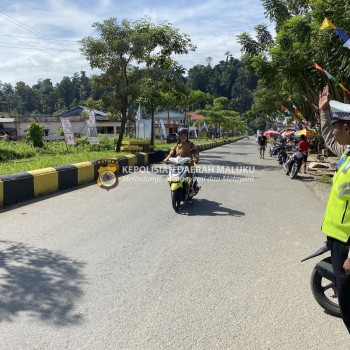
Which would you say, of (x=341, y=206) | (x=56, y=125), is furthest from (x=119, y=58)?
(x=56, y=125)

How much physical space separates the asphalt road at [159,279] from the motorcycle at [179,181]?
28 centimetres

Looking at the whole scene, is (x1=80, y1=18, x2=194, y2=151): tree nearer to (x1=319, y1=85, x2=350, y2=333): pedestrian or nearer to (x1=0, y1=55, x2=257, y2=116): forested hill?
(x1=319, y1=85, x2=350, y2=333): pedestrian

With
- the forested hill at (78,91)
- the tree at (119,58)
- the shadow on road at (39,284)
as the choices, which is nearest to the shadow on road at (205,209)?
the shadow on road at (39,284)

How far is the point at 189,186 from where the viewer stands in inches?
324

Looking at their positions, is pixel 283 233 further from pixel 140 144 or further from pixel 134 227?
pixel 140 144

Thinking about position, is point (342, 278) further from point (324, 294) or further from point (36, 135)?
point (36, 135)

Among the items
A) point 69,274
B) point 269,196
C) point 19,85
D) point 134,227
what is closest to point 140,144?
point 269,196

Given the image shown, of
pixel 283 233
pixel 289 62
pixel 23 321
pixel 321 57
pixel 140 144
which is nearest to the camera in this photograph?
pixel 23 321

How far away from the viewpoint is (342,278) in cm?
255

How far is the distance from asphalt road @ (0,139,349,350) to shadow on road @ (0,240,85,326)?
0.01 m

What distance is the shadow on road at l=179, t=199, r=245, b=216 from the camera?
7.53 meters

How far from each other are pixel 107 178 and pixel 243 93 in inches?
5006

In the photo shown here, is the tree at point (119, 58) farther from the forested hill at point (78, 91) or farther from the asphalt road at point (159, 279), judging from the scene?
the forested hill at point (78, 91)

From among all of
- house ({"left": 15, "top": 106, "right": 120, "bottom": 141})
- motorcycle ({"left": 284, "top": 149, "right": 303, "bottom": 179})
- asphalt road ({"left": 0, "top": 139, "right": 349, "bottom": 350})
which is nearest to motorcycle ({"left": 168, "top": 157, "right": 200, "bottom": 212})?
asphalt road ({"left": 0, "top": 139, "right": 349, "bottom": 350})
